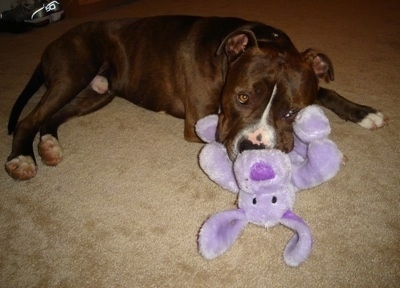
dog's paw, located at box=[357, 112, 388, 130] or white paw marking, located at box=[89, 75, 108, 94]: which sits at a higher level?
white paw marking, located at box=[89, 75, 108, 94]

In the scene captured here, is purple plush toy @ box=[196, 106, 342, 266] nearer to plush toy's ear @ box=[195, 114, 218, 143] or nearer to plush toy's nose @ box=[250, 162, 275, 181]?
plush toy's nose @ box=[250, 162, 275, 181]

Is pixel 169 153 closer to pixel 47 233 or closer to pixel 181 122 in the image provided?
pixel 181 122

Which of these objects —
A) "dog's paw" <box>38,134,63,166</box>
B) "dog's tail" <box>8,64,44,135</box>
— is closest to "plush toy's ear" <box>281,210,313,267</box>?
"dog's paw" <box>38,134,63,166</box>

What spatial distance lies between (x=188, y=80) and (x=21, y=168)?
1.44 m

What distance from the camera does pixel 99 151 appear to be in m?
2.76

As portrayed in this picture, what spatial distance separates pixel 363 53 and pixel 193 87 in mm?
2507

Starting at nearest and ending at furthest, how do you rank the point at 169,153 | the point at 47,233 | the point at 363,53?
the point at 47,233
the point at 169,153
the point at 363,53

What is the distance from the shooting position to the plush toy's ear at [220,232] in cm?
178

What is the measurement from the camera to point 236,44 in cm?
241

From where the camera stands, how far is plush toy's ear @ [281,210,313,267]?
1714 mm

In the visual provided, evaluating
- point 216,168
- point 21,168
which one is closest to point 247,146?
point 216,168

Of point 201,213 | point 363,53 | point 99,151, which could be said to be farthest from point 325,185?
point 363,53

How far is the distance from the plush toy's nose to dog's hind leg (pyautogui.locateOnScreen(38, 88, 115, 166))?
1629mm

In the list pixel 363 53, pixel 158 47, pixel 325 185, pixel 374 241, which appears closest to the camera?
pixel 374 241
